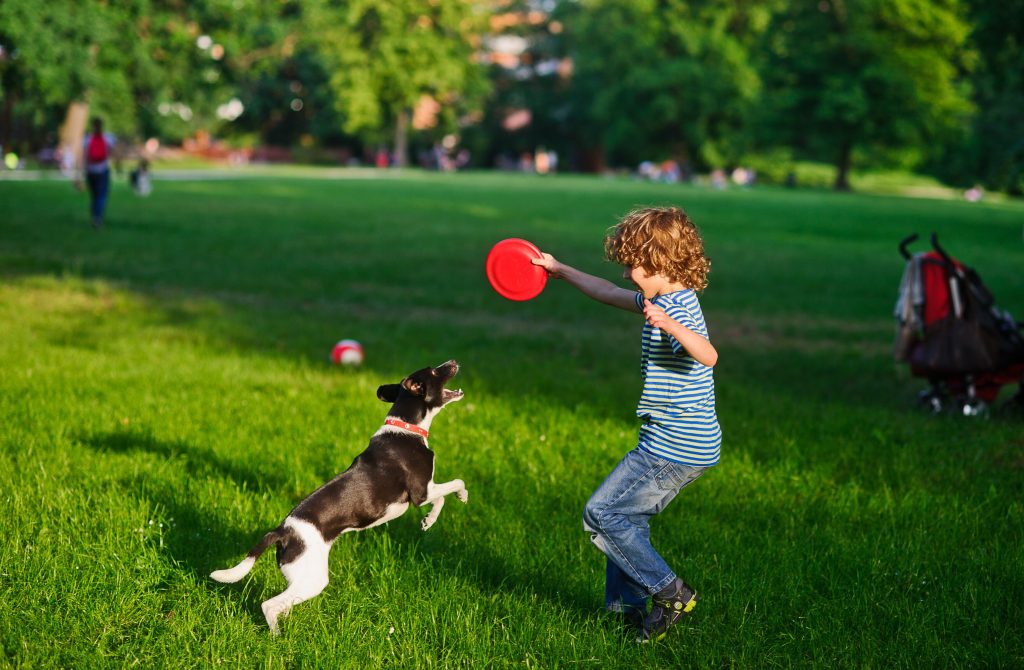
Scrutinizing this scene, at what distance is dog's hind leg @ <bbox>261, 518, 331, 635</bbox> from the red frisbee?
125 cm

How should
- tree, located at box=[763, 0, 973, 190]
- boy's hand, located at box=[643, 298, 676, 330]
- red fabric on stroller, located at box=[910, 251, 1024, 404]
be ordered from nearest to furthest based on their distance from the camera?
1. boy's hand, located at box=[643, 298, 676, 330]
2. red fabric on stroller, located at box=[910, 251, 1024, 404]
3. tree, located at box=[763, 0, 973, 190]

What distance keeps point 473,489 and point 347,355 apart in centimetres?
346

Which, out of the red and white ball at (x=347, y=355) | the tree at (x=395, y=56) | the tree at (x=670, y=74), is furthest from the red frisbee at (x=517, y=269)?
the tree at (x=670, y=74)

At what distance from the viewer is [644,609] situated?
409 centimetres

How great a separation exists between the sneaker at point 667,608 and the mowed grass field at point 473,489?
0.07 m

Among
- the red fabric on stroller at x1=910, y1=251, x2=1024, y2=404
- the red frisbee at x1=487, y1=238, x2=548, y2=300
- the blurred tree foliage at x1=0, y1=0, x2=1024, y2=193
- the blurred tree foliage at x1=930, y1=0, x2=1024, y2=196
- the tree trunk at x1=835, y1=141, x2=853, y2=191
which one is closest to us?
the red frisbee at x1=487, y1=238, x2=548, y2=300

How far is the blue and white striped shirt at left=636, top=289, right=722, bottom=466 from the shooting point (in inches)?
151

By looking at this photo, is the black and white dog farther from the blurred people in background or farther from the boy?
the blurred people in background

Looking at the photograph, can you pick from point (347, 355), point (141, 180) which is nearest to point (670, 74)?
point (141, 180)

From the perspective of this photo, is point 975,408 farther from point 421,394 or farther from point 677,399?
point 421,394

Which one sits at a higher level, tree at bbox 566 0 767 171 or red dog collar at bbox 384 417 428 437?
tree at bbox 566 0 767 171

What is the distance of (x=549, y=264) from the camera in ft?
13.7

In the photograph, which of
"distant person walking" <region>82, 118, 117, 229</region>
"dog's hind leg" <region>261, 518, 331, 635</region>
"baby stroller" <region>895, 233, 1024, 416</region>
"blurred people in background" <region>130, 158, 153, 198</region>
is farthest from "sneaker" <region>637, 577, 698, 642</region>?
"blurred people in background" <region>130, 158, 153, 198</region>

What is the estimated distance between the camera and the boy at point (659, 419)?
12.6 feet
